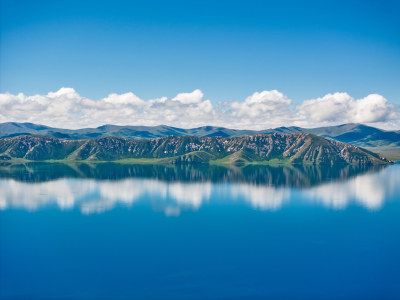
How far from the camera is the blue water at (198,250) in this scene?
69.4 m

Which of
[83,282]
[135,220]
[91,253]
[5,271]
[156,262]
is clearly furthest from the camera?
[135,220]

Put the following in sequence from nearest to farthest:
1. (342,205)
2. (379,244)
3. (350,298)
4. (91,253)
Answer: (350,298)
(91,253)
(379,244)
(342,205)

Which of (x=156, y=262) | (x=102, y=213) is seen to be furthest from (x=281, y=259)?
(x=102, y=213)

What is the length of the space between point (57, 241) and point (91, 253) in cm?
1968

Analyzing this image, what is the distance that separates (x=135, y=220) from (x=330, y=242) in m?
81.1

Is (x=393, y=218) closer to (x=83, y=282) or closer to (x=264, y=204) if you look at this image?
(x=264, y=204)

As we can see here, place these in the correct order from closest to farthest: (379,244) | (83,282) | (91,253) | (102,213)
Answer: (83,282) → (91,253) → (379,244) → (102,213)

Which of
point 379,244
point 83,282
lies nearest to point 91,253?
point 83,282

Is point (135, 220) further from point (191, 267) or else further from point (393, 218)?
point (393, 218)

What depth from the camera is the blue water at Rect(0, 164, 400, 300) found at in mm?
69400

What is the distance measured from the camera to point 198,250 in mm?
91500

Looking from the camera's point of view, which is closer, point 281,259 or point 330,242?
point 281,259

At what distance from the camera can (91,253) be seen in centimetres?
8912

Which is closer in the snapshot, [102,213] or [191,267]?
[191,267]
